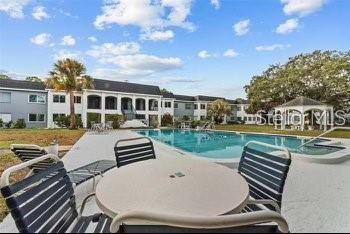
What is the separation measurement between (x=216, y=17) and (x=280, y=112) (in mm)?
18493

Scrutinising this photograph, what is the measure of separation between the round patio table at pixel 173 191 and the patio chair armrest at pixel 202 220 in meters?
0.41

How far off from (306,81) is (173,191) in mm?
35203

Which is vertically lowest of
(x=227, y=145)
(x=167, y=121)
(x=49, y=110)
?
(x=227, y=145)

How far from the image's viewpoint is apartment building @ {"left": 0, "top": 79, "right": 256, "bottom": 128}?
29266 millimetres

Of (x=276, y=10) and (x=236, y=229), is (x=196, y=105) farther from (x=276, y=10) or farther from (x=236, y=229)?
(x=236, y=229)

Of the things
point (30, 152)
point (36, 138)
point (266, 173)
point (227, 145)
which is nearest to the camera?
point (266, 173)

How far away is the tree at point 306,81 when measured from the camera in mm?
29672

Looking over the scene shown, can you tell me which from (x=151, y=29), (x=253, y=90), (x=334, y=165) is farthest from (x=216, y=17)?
(x=253, y=90)

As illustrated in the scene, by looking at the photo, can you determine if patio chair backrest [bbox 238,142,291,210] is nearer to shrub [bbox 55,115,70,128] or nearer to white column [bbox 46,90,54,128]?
shrub [bbox 55,115,70,128]

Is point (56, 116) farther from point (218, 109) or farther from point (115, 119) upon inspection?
point (218, 109)

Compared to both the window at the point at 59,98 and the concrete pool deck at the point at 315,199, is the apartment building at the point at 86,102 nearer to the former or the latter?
the window at the point at 59,98

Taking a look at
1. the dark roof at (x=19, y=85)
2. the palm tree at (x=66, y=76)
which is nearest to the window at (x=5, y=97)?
the dark roof at (x=19, y=85)

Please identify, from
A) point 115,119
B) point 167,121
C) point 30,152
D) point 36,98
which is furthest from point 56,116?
point 30,152

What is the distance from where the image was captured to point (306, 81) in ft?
110
